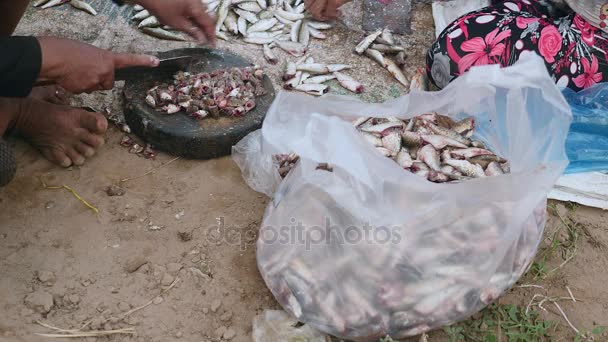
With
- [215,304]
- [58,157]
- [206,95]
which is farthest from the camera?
[206,95]

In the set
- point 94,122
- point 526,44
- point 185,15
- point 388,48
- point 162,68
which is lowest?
point 388,48

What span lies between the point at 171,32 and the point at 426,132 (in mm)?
1861

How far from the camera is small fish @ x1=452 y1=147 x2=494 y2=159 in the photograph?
2586 mm

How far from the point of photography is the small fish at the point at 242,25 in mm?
3859

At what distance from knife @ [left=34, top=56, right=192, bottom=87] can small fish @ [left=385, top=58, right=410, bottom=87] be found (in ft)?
4.08

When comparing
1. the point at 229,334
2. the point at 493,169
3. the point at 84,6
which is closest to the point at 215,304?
the point at 229,334

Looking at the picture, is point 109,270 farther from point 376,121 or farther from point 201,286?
point 376,121

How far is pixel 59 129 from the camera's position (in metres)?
2.86

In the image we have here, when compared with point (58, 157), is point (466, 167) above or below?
above

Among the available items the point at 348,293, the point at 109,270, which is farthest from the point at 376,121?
the point at 109,270

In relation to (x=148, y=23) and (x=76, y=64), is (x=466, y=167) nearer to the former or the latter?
(x=76, y=64)

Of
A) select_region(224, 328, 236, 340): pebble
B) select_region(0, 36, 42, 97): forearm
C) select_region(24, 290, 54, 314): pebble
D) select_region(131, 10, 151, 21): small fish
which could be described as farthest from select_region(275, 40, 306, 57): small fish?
select_region(24, 290, 54, 314): pebble

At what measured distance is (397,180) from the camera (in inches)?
81.6

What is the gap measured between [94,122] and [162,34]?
3.44 feet
